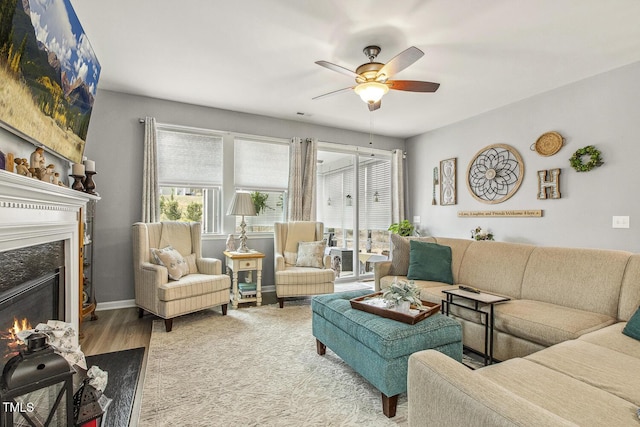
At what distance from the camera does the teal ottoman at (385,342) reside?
5.87 ft

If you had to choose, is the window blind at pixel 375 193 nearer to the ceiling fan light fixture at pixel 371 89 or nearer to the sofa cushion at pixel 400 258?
the sofa cushion at pixel 400 258

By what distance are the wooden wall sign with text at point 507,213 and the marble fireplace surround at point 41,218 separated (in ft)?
15.7

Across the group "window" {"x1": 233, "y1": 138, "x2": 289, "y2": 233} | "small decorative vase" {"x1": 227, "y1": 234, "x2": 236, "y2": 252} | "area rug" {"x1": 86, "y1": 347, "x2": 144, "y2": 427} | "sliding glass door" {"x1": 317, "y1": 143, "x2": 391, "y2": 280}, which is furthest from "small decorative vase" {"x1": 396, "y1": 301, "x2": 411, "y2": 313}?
"sliding glass door" {"x1": 317, "y1": 143, "x2": 391, "y2": 280}

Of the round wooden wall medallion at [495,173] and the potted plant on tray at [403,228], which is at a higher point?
the round wooden wall medallion at [495,173]

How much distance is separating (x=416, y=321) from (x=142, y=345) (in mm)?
2411

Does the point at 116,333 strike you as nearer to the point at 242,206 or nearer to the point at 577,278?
the point at 242,206

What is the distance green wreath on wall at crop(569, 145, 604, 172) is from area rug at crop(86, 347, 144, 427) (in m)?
4.70

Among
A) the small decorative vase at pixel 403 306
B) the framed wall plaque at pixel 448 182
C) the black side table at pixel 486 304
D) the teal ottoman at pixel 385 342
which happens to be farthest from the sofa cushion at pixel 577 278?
the framed wall plaque at pixel 448 182

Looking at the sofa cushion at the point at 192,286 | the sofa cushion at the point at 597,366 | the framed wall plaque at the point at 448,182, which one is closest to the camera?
the sofa cushion at the point at 597,366

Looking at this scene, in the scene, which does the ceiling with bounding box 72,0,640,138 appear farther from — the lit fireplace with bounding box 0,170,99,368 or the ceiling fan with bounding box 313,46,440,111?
the lit fireplace with bounding box 0,170,99,368

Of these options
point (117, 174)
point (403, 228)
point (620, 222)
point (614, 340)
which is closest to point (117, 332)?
point (117, 174)

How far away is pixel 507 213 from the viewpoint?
166 inches

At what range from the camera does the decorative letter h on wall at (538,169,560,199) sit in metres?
3.70

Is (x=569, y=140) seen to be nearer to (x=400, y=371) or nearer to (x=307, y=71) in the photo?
(x=307, y=71)
